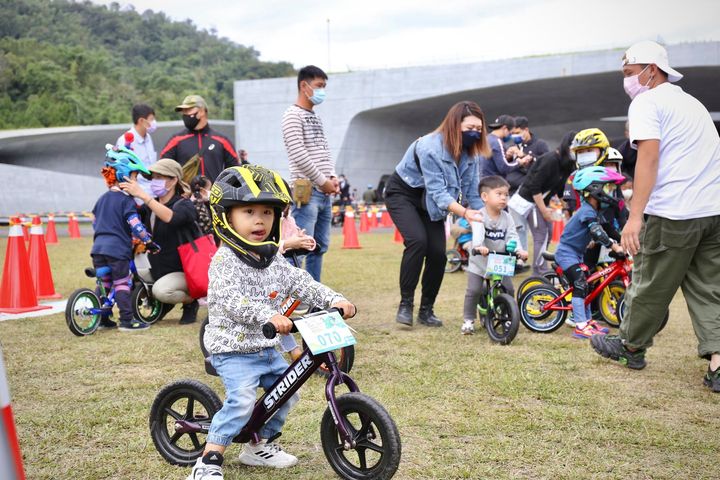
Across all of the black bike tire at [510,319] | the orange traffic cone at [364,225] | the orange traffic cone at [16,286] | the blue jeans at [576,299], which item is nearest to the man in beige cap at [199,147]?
the orange traffic cone at [16,286]

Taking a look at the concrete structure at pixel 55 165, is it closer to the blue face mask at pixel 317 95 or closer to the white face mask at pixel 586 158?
the blue face mask at pixel 317 95

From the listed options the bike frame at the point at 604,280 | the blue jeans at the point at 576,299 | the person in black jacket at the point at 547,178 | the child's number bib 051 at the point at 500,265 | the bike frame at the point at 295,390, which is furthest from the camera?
the person in black jacket at the point at 547,178

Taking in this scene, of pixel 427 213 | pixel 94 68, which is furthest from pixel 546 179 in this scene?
pixel 94 68

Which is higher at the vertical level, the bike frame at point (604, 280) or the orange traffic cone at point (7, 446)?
the orange traffic cone at point (7, 446)

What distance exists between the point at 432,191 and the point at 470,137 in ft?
1.93

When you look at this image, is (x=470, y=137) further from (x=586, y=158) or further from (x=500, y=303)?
(x=500, y=303)

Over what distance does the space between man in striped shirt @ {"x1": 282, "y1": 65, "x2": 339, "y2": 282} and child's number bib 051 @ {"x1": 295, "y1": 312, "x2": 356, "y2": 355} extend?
11.3 ft

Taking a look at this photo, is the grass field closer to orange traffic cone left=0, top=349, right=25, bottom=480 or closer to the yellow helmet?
the yellow helmet

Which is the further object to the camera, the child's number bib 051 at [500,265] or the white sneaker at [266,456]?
the child's number bib 051 at [500,265]

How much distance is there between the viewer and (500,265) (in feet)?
19.7

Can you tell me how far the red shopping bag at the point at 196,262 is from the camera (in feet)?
21.4

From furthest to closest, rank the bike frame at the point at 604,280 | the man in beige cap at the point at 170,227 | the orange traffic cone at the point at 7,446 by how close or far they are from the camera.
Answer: the man in beige cap at the point at 170,227, the bike frame at the point at 604,280, the orange traffic cone at the point at 7,446

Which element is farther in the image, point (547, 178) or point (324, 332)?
point (547, 178)

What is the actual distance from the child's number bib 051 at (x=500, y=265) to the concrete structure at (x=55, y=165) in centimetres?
2730
